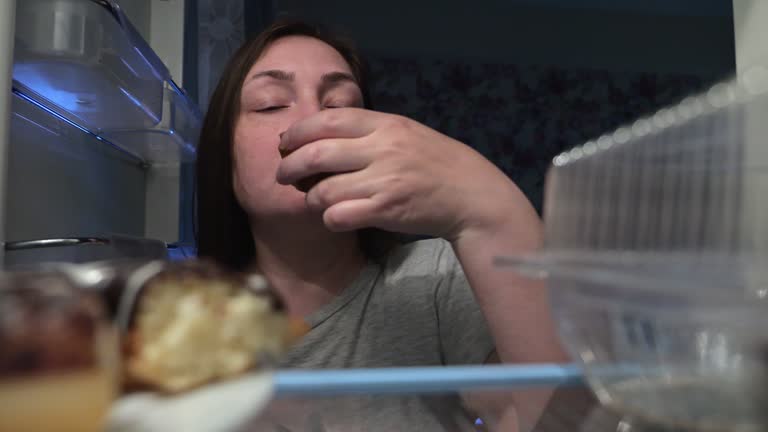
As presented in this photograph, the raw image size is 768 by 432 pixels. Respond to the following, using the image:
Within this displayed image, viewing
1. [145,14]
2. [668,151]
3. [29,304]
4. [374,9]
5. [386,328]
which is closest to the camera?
[29,304]

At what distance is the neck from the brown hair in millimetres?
69

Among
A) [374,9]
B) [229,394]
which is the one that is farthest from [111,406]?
[374,9]

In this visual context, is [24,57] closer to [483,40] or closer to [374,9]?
[374,9]

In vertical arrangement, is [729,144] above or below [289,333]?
above

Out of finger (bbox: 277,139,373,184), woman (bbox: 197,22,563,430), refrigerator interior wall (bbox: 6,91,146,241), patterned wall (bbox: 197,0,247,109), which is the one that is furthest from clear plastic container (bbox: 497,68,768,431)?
patterned wall (bbox: 197,0,247,109)

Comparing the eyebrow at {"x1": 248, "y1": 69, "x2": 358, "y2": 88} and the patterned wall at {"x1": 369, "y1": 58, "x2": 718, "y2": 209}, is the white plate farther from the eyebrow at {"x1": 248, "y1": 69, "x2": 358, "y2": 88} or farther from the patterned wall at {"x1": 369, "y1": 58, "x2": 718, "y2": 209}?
the patterned wall at {"x1": 369, "y1": 58, "x2": 718, "y2": 209}

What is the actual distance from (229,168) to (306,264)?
221mm

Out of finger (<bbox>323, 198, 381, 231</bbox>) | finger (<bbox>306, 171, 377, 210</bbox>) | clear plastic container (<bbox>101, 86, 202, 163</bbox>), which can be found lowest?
finger (<bbox>323, 198, 381, 231</bbox>)

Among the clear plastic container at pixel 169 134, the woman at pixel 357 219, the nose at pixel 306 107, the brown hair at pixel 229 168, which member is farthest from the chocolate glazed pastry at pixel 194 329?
the clear plastic container at pixel 169 134

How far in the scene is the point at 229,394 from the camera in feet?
0.94

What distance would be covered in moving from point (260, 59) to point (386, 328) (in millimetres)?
522

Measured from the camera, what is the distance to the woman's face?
891mm

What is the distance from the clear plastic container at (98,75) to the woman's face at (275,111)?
0.20m

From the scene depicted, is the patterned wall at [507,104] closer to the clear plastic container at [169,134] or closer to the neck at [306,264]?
the clear plastic container at [169,134]
